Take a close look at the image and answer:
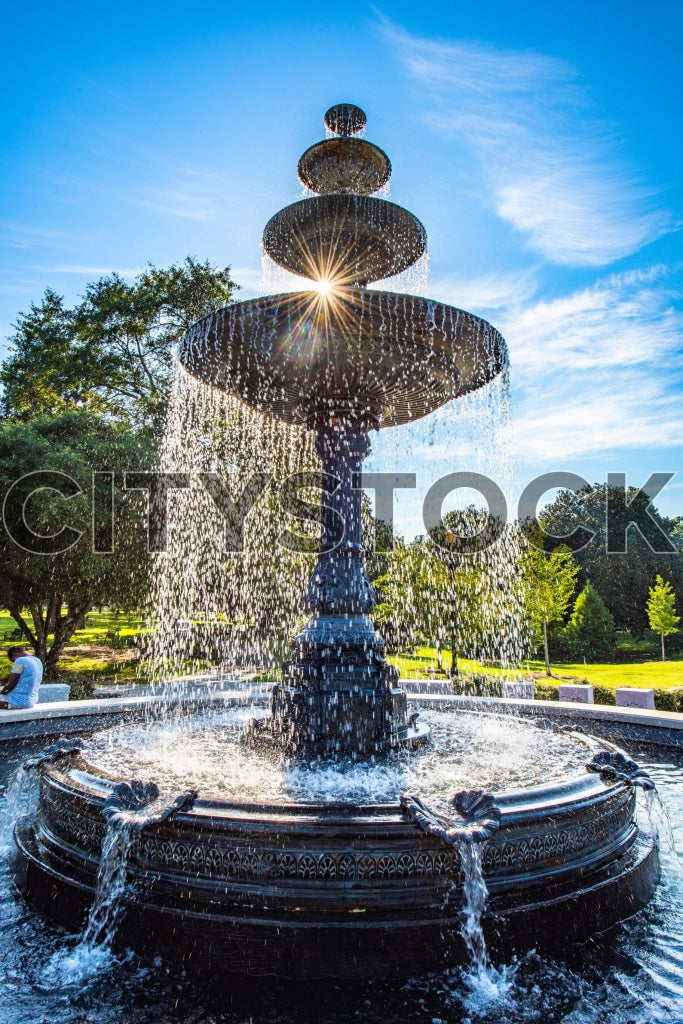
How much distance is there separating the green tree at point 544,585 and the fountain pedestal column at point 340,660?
18702 millimetres

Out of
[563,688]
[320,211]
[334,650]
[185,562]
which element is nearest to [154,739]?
[334,650]

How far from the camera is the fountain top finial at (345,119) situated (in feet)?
23.5

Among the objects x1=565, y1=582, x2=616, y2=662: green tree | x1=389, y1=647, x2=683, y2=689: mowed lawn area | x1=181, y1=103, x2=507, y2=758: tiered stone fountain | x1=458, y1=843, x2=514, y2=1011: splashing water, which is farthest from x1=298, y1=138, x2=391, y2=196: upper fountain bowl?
x1=565, y1=582, x2=616, y2=662: green tree

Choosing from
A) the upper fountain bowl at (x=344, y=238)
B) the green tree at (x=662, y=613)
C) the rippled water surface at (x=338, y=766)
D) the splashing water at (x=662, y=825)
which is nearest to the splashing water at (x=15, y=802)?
A: the rippled water surface at (x=338, y=766)

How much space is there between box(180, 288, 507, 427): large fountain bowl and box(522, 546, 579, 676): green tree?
18689mm

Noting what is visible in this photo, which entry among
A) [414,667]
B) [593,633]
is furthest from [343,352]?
[593,633]

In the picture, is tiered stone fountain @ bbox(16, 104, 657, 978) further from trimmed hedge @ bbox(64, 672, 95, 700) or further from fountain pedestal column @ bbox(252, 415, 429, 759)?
trimmed hedge @ bbox(64, 672, 95, 700)

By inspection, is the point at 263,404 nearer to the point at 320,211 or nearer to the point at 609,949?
the point at 320,211

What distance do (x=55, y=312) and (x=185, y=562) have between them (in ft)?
45.0

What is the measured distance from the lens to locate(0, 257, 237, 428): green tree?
75.7ft

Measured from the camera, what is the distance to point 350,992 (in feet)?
10.2

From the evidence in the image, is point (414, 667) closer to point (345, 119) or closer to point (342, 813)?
point (345, 119)

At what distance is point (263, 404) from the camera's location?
774 centimetres

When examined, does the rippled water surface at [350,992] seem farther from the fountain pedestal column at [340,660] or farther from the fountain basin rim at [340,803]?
the fountain pedestal column at [340,660]
